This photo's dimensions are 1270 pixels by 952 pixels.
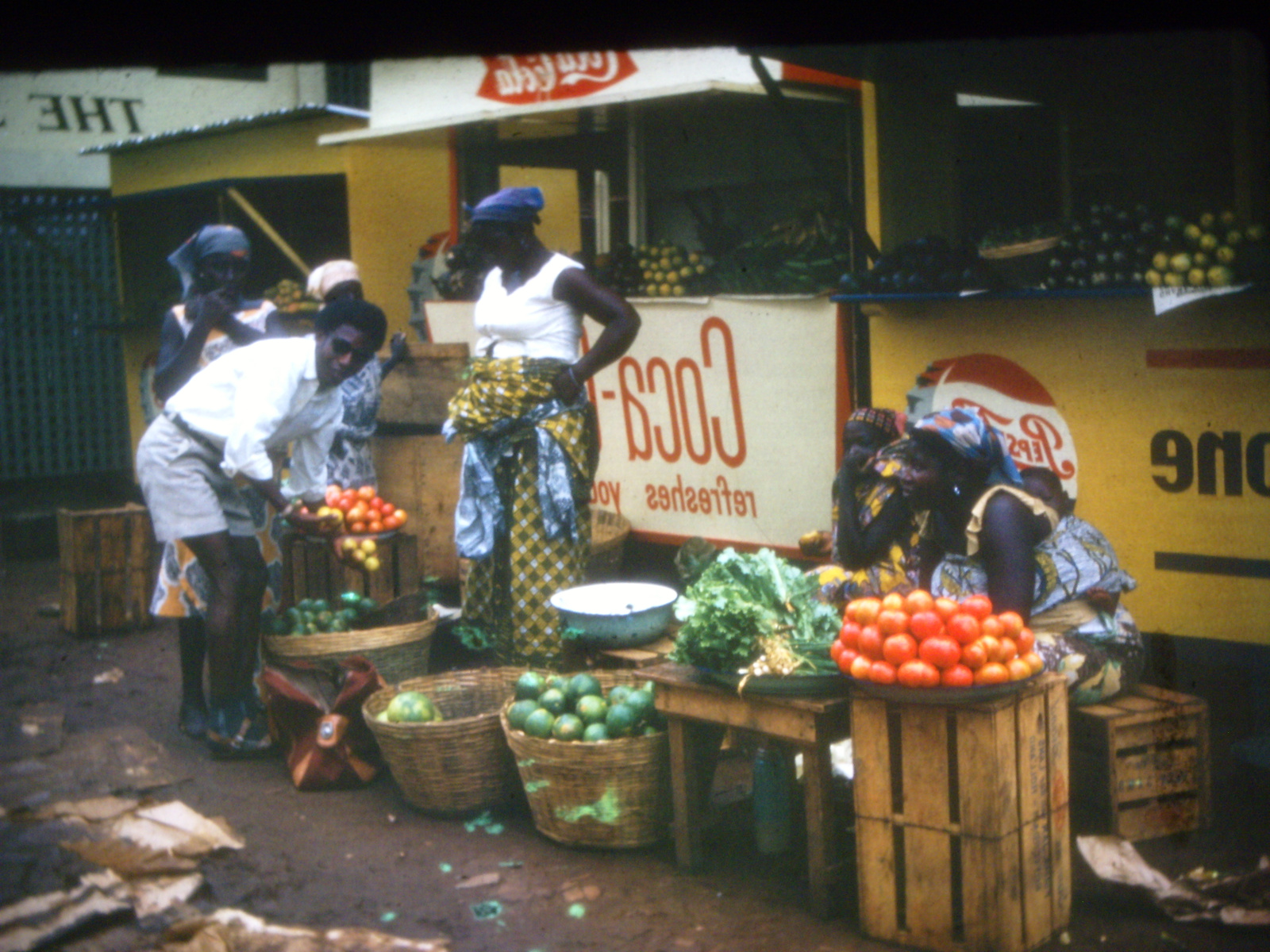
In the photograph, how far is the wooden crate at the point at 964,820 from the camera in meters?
3.32

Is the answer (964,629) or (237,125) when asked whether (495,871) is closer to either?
(964,629)

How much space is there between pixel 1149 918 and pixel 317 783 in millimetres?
3066

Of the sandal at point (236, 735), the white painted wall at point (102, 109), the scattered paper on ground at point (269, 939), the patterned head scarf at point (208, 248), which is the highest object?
the white painted wall at point (102, 109)

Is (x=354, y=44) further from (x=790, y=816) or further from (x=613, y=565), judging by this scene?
(x=613, y=565)

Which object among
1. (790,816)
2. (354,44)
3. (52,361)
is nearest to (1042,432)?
(790,816)

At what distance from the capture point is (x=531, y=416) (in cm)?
507

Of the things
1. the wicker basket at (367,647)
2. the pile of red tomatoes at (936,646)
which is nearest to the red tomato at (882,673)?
the pile of red tomatoes at (936,646)

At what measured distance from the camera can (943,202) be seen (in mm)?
5938

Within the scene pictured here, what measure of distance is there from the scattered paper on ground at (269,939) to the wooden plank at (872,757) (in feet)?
4.16

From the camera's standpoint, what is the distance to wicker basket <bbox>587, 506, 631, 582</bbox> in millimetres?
6434

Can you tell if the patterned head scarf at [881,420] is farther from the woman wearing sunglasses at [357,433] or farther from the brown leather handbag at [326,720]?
the woman wearing sunglasses at [357,433]

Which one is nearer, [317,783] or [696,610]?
[696,610]

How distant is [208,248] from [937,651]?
153 inches

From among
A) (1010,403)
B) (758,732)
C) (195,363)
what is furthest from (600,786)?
(195,363)
